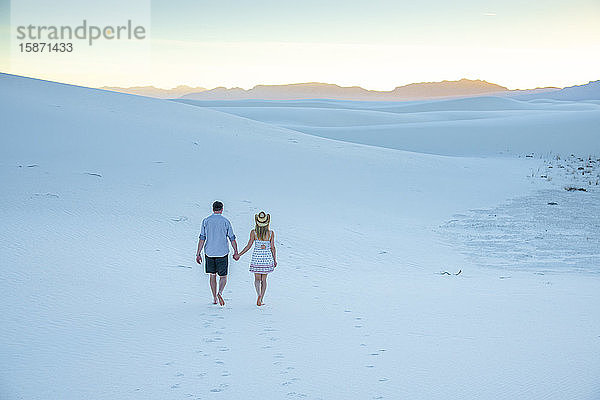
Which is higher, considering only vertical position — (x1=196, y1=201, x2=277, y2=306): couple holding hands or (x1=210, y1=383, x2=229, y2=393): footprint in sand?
(x1=196, y1=201, x2=277, y2=306): couple holding hands

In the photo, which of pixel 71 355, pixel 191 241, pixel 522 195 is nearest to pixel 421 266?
pixel 191 241

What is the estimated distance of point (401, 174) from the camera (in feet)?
61.9

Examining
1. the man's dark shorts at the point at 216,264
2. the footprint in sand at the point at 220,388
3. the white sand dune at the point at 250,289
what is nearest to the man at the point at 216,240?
the man's dark shorts at the point at 216,264

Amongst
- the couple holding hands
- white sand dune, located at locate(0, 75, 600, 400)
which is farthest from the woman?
white sand dune, located at locate(0, 75, 600, 400)

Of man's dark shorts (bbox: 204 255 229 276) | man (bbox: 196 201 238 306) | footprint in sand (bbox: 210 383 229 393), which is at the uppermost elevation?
man (bbox: 196 201 238 306)

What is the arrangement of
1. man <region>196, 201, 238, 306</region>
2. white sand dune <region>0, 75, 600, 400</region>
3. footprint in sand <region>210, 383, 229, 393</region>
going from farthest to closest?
1. man <region>196, 201, 238, 306</region>
2. white sand dune <region>0, 75, 600, 400</region>
3. footprint in sand <region>210, 383, 229, 393</region>

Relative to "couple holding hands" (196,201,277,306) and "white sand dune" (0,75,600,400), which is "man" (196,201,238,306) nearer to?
"couple holding hands" (196,201,277,306)

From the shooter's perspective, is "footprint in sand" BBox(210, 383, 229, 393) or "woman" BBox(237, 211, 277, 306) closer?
"footprint in sand" BBox(210, 383, 229, 393)

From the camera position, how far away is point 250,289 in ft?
26.1

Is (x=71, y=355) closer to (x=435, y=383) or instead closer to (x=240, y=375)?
(x=240, y=375)

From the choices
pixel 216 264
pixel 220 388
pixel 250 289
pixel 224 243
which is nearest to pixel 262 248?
pixel 224 243

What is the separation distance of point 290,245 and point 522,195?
921cm

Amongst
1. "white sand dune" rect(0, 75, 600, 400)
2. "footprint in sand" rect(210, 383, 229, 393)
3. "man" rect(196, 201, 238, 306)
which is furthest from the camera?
"man" rect(196, 201, 238, 306)

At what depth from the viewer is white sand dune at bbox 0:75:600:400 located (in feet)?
16.2
